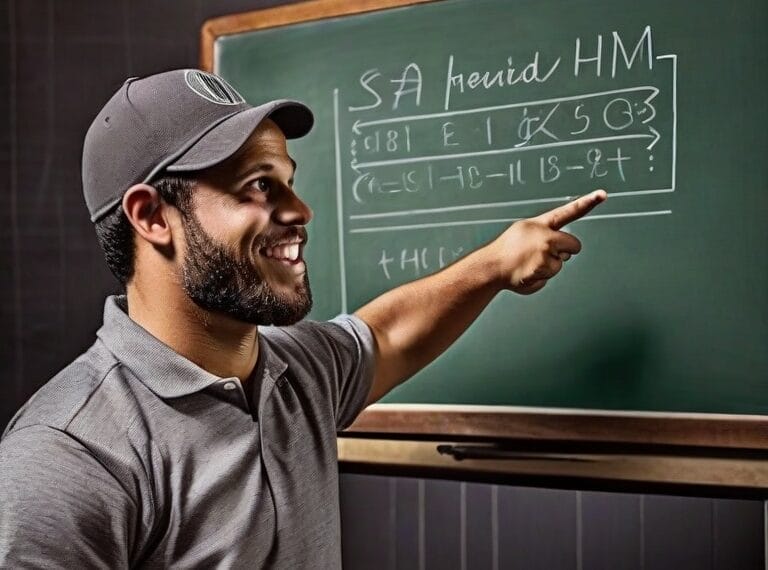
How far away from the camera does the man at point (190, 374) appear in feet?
3.56

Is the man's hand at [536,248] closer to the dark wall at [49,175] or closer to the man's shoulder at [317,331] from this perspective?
the man's shoulder at [317,331]

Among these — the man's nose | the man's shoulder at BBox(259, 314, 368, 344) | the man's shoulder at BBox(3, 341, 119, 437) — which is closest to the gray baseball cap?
the man's nose

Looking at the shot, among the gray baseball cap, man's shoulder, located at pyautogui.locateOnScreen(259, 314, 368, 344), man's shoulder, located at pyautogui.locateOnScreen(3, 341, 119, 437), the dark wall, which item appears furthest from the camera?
the dark wall

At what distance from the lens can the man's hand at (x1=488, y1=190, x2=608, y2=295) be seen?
4.68ft

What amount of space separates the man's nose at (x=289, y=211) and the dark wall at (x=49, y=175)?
3.16 feet

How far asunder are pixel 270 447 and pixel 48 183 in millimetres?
1204

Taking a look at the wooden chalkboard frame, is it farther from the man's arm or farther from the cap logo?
the cap logo

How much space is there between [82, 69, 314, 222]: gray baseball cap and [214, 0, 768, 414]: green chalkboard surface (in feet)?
1.40

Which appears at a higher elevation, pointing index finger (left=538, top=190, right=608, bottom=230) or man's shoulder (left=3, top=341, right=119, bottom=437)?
pointing index finger (left=538, top=190, right=608, bottom=230)

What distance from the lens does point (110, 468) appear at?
1.08m

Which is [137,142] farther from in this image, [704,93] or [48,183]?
[48,183]

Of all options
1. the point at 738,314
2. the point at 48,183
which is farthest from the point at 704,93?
the point at 48,183

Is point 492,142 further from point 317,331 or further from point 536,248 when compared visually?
point 317,331

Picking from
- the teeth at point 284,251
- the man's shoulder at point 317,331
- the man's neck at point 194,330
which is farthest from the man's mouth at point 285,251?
the man's shoulder at point 317,331
